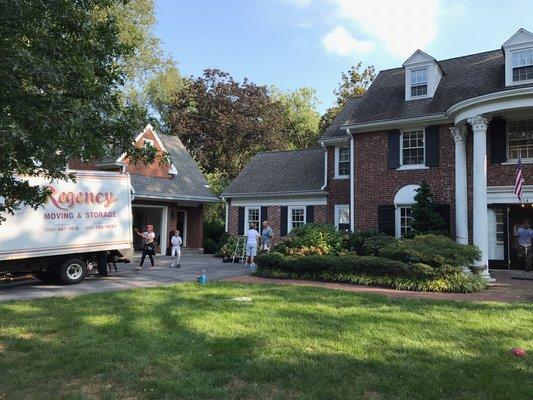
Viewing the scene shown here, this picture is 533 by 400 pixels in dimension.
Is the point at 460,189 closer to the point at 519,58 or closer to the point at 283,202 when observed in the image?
the point at 519,58

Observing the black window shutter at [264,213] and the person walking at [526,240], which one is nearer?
the person walking at [526,240]

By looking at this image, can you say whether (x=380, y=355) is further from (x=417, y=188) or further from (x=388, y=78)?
Result: (x=388, y=78)

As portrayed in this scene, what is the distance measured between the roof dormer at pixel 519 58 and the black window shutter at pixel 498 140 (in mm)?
1390

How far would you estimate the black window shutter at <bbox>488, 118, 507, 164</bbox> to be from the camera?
16.4 meters

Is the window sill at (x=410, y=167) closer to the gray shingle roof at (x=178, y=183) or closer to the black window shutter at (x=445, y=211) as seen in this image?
the black window shutter at (x=445, y=211)

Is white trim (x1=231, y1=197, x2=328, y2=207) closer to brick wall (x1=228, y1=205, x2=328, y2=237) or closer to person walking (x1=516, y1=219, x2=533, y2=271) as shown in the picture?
brick wall (x1=228, y1=205, x2=328, y2=237)

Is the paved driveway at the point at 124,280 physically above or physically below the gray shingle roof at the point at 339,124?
below

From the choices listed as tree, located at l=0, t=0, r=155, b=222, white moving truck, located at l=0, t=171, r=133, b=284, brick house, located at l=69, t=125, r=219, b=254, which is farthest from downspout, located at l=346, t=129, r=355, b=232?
tree, located at l=0, t=0, r=155, b=222

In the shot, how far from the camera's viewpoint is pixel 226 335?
7195 millimetres

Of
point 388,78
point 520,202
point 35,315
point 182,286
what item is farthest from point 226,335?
point 388,78

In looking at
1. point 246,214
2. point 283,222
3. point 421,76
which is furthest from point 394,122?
point 246,214

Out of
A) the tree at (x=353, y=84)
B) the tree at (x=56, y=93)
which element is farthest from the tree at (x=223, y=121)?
the tree at (x=56, y=93)

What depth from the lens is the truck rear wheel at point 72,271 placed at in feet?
44.8

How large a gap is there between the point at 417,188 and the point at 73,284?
12.2 m
